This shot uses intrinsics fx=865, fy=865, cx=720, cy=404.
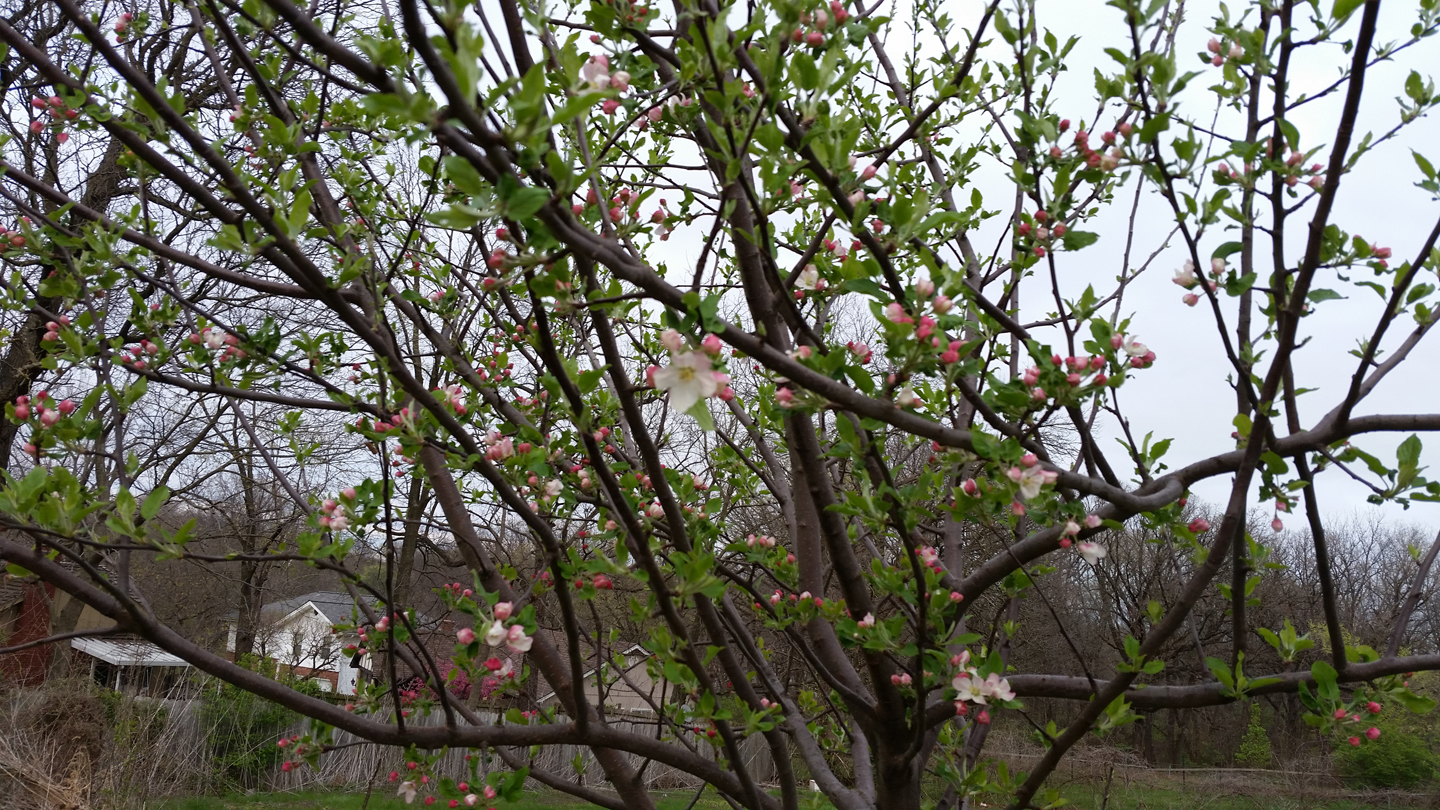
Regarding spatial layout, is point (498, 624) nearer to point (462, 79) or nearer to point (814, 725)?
point (462, 79)

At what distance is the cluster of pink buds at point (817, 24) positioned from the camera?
171 cm

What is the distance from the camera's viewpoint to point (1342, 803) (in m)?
14.2

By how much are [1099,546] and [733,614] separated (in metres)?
1.12

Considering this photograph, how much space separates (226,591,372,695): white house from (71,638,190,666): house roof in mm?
1307

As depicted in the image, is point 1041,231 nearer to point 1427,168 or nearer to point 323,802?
point 1427,168

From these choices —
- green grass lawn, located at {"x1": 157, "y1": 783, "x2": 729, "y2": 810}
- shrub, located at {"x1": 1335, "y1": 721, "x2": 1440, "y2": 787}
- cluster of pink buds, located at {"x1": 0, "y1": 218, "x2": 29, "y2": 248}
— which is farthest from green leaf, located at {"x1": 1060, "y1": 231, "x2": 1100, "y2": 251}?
shrub, located at {"x1": 1335, "y1": 721, "x2": 1440, "y2": 787}

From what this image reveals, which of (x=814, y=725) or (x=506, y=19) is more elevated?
(x=506, y=19)

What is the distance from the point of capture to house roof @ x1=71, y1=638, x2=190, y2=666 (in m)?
11.4

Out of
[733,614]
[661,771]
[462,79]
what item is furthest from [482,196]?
[661,771]

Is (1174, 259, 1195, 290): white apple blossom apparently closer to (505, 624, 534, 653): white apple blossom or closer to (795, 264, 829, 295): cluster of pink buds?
(795, 264, 829, 295): cluster of pink buds

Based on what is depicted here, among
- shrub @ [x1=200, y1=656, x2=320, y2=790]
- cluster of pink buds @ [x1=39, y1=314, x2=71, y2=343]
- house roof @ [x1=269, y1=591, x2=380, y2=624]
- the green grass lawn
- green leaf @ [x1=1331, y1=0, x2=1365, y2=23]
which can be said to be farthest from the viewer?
shrub @ [x1=200, y1=656, x2=320, y2=790]

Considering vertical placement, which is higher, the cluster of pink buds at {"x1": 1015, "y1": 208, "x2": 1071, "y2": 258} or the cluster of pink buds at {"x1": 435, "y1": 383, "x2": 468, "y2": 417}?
the cluster of pink buds at {"x1": 1015, "y1": 208, "x2": 1071, "y2": 258}

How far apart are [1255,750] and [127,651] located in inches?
848

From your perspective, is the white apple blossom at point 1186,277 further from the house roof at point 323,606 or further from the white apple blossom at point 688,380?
the house roof at point 323,606
